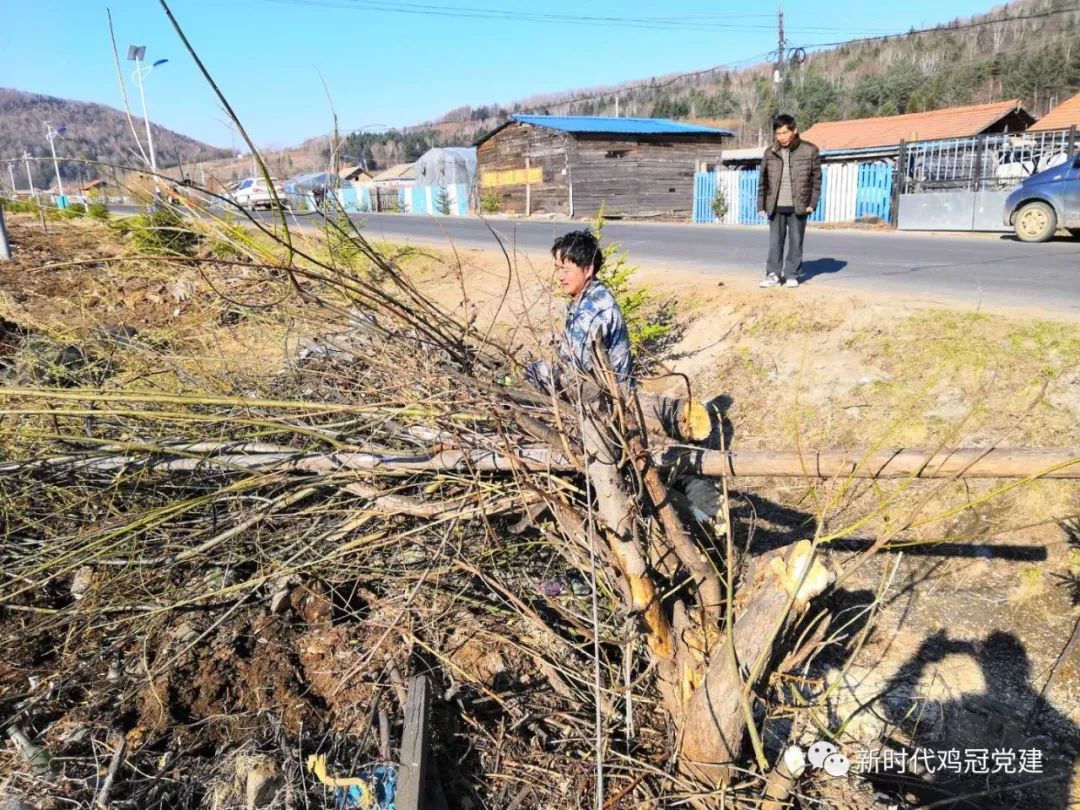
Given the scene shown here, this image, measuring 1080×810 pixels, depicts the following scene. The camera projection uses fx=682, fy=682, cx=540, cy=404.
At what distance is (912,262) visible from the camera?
30.0 feet

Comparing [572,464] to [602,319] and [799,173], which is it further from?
[799,173]

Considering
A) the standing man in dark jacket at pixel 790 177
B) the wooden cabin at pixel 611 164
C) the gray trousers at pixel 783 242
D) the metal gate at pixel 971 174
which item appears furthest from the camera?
the wooden cabin at pixel 611 164

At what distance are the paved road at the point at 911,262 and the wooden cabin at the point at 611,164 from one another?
492 inches

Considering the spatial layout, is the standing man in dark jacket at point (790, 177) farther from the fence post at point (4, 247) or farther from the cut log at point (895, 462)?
the fence post at point (4, 247)

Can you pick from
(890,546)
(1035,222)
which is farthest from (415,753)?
(1035,222)

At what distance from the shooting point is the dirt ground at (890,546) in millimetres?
2709

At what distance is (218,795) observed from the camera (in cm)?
226

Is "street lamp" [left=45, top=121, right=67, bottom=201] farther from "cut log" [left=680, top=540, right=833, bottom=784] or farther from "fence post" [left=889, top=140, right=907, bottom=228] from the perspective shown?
"fence post" [left=889, top=140, right=907, bottom=228]

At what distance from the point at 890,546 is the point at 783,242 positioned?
18.3 ft

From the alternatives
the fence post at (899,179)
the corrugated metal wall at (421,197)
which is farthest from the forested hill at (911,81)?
the fence post at (899,179)

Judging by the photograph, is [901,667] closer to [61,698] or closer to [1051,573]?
[1051,573]

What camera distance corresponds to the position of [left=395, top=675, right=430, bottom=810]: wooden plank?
2143mm

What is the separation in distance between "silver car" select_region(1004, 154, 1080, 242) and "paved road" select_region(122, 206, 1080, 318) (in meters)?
0.29

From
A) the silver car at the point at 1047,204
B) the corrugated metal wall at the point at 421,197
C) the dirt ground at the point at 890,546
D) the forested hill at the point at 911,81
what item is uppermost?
the forested hill at the point at 911,81
